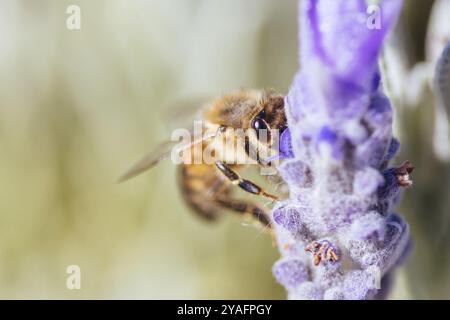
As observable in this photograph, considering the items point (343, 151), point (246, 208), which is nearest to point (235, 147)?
point (246, 208)

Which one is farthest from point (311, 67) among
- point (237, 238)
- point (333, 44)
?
point (237, 238)

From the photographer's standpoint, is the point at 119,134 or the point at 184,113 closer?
the point at 184,113

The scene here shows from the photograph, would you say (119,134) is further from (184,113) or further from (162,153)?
(162,153)

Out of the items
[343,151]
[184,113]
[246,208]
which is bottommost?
[246,208]

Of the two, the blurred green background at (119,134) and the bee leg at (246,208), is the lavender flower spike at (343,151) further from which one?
the blurred green background at (119,134)

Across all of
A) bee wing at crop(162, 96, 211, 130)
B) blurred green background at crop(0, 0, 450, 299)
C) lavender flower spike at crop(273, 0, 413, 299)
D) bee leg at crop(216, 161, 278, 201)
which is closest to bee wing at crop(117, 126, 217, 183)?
bee leg at crop(216, 161, 278, 201)

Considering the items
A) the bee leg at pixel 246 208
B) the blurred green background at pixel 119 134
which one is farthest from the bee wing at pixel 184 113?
the blurred green background at pixel 119 134

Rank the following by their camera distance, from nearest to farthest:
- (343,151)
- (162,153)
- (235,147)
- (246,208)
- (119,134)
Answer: (343,151)
(235,147)
(162,153)
(246,208)
(119,134)

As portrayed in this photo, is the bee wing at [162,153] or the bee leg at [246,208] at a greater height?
the bee wing at [162,153]

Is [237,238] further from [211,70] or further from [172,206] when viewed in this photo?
[211,70]
